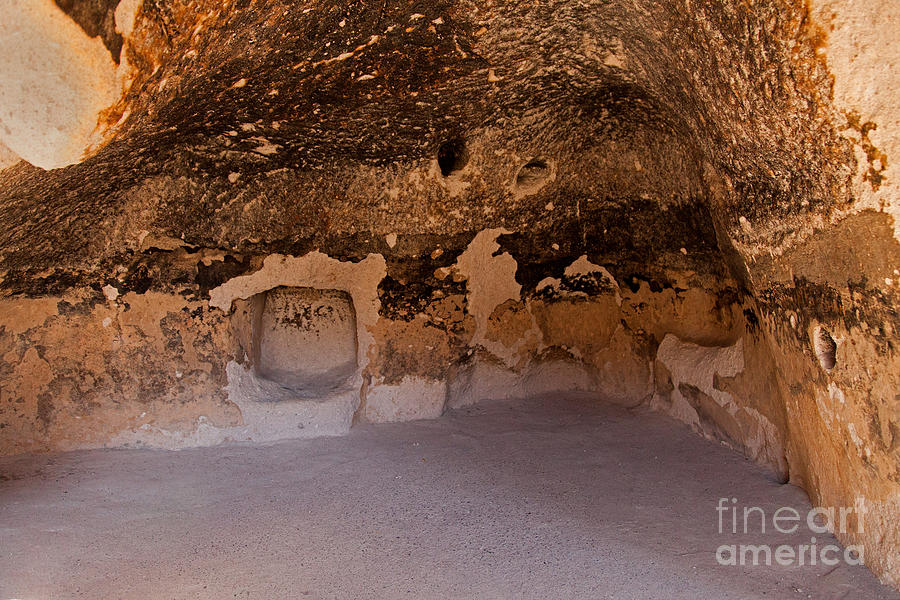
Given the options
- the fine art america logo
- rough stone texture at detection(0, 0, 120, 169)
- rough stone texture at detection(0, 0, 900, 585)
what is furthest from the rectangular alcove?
the fine art america logo

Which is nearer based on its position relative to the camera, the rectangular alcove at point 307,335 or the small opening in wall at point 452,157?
the small opening in wall at point 452,157

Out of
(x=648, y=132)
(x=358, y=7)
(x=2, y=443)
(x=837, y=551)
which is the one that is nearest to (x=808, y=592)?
(x=837, y=551)

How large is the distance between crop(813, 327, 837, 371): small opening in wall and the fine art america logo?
0.42 meters

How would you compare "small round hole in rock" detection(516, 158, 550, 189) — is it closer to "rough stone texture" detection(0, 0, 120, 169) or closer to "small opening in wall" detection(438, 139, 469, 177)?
"small opening in wall" detection(438, 139, 469, 177)

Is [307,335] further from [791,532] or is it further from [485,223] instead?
[791,532]

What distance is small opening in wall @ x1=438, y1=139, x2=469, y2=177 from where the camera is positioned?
3154 millimetres

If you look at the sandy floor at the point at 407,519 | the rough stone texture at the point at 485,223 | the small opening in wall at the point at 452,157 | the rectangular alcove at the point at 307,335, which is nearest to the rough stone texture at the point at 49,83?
the rough stone texture at the point at 485,223

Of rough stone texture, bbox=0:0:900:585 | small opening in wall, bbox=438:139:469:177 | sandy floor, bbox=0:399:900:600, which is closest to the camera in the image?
rough stone texture, bbox=0:0:900:585

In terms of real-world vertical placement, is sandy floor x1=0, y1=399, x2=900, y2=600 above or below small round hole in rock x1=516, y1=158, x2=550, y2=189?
below

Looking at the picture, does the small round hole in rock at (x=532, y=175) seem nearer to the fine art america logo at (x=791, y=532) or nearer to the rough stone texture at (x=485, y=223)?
the rough stone texture at (x=485, y=223)

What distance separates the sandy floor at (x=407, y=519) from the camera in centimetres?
206

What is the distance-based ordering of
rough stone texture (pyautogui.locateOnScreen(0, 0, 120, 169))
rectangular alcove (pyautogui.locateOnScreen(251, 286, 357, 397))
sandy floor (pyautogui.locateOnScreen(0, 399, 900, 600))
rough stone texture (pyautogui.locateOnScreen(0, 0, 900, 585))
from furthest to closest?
1. rectangular alcove (pyautogui.locateOnScreen(251, 286, 357, 397))
2. sandy floor (pyautogui.locateOnScreen(0, 399, 900, 600))
3. rough stone texture (pyautogui.locateOnScreen(0, 0, 900, 585))
4. rough stone texture (pyautogui.locateOnScreen(0, 0, 120, 169))

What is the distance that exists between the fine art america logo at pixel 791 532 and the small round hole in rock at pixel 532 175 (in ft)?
5.71

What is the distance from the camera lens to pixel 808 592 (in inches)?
76.5
